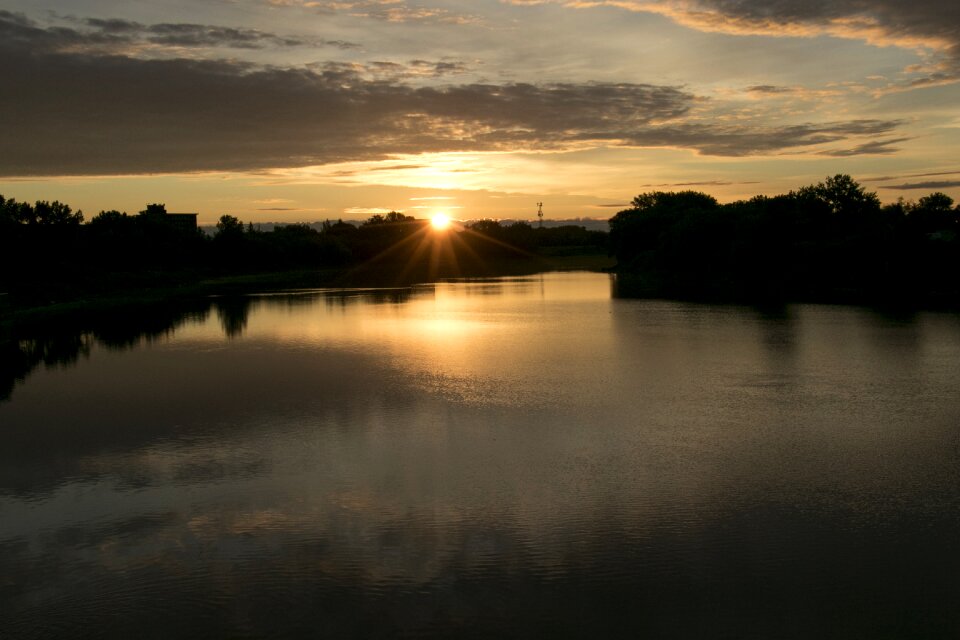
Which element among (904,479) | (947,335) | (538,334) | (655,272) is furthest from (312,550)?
(655,272)

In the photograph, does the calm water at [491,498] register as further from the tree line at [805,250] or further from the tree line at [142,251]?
the tree line at [142,251]

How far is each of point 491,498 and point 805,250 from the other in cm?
6009

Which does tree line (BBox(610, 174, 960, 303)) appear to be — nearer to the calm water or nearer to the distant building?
the calm water

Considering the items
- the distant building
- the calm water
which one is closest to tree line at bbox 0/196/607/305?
the distant building

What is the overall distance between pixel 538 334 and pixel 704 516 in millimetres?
22604

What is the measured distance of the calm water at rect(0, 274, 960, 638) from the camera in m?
9.23

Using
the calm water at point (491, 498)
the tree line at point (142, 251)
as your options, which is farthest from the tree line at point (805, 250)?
the tree line at point (142, 251)

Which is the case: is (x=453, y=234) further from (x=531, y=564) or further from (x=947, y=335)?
(x=531, y=564)

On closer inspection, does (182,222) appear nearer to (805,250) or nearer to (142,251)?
(142,251)

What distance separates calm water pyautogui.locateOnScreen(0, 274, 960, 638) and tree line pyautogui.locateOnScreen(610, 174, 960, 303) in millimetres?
32109

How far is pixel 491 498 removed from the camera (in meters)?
12.7

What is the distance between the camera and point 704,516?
11734 millimetres

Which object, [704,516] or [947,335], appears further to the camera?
[947,335]

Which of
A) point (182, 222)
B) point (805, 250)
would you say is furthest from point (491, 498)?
point (182, 222)
